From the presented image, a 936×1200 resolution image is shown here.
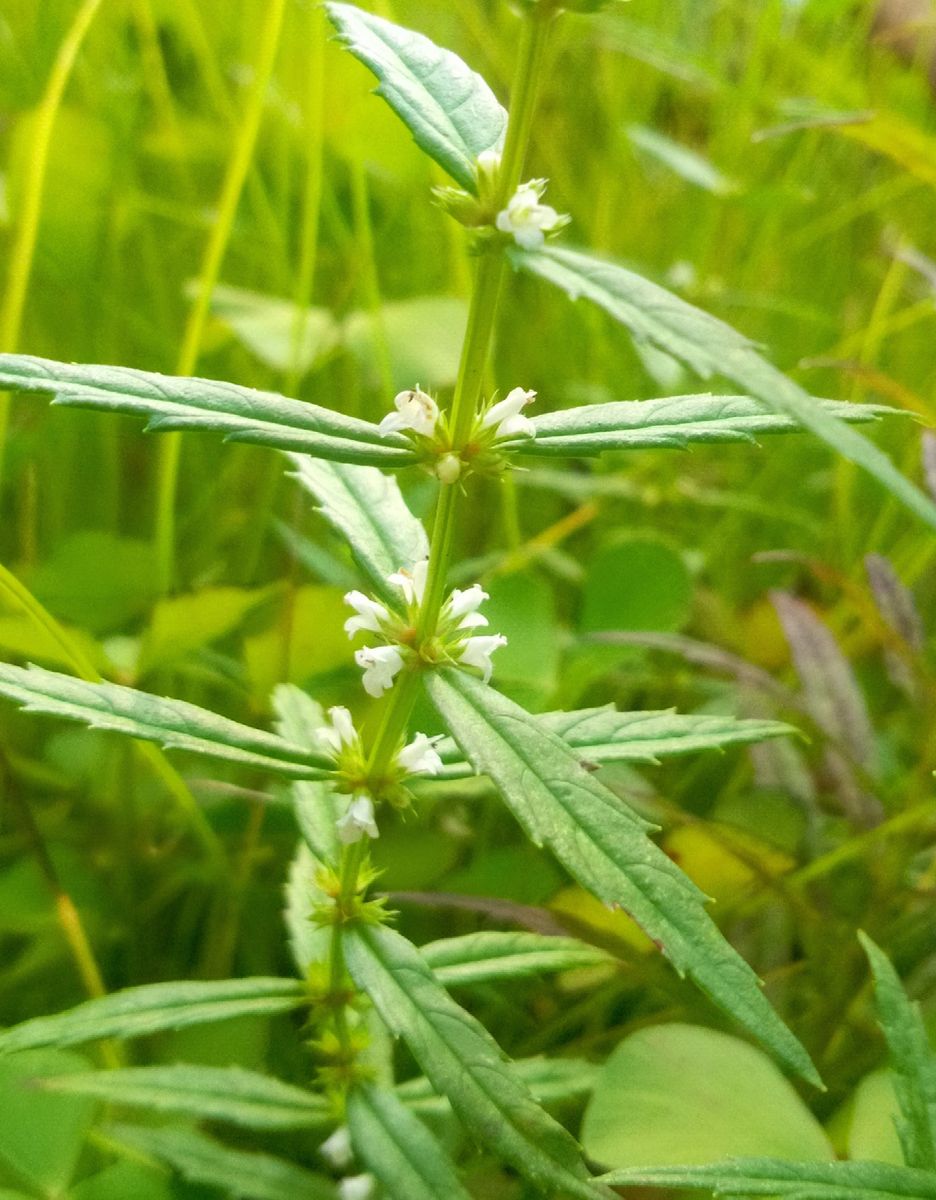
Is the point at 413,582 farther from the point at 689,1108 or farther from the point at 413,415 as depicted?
the point at 689,1108

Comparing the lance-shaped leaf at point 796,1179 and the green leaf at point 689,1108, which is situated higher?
the lance-shaped leaf at point 796,1179

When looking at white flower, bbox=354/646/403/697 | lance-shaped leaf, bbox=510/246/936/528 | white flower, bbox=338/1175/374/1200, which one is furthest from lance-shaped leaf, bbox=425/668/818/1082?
white flower, bbox=338/1175/374/1200

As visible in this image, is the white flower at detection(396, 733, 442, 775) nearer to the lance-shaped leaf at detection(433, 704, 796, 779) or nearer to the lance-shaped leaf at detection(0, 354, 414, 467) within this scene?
the lance-shaped leaf at detection(433, 704, 796, 779)

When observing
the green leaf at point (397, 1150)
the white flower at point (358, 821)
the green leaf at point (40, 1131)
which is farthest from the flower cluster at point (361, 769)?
the green leaf at point (40, 1131)

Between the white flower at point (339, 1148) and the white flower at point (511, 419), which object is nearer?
the white flower at point (511, 419)

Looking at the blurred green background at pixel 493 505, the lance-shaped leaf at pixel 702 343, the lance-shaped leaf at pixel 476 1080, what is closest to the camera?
the lance-shaped leaf at pixel 702 343

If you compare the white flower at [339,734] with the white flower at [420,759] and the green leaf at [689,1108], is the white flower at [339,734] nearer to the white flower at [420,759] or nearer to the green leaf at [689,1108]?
the white flower at [420,759]

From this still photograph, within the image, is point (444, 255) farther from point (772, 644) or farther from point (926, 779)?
point (926, 779)
